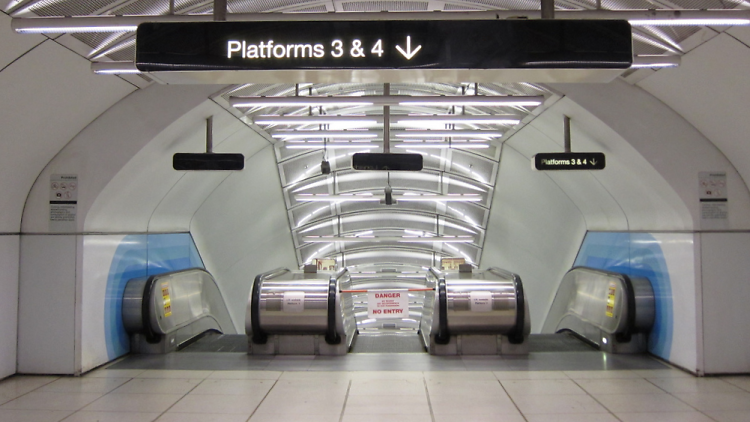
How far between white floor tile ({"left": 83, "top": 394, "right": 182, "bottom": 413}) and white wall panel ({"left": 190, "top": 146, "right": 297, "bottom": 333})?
217 inches

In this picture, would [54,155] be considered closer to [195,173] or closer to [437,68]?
[195,173]

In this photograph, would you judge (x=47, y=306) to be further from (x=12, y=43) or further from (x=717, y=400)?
(x=717, y=400)

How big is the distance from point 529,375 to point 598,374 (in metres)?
0.81

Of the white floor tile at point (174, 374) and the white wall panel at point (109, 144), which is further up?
the white wall panel at point (109, 144)

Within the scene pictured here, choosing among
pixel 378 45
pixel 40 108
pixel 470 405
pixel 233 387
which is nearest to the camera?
pixel 378 45

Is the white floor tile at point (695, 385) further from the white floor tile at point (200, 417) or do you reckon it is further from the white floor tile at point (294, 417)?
the white floor tile at point (200, 417)

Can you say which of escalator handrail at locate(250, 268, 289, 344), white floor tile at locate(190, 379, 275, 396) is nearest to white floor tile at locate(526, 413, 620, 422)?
white floor tile at locate(190, 379, 275, 396)

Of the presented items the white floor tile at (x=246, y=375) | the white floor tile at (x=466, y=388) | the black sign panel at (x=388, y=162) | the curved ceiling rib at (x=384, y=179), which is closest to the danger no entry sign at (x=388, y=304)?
the black sign panel at (x=388, y=162)

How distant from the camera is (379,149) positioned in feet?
49.7

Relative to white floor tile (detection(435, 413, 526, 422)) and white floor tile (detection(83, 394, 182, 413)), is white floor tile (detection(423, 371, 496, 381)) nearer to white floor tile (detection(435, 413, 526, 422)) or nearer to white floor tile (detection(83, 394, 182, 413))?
white floor tile (detection(435, 413, 526, 422))

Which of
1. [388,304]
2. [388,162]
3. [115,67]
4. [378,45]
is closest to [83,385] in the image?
[115,67]

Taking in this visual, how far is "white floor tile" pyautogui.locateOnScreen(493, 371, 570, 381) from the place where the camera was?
21.0 ft

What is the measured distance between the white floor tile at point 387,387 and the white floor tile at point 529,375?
1.00 meters

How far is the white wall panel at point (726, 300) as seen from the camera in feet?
21.3
